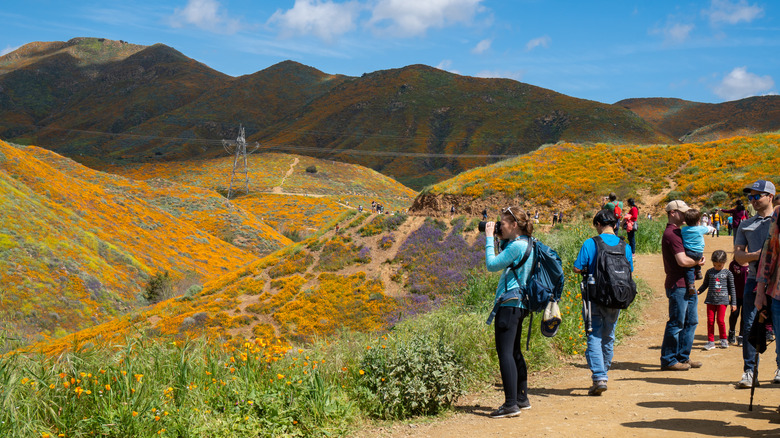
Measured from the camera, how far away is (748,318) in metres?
6.21

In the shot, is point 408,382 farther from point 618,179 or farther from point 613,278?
point 618,179

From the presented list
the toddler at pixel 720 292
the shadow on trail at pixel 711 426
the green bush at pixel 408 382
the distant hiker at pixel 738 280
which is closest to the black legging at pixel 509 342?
the green bush at pixel 408 382

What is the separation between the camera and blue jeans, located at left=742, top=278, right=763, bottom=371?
5742 mm

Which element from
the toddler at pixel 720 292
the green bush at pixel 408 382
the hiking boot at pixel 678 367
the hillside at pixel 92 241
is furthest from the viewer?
the hillside at pixel 92 241

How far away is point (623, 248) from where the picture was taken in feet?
19.4

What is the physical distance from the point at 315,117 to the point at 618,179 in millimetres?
116566

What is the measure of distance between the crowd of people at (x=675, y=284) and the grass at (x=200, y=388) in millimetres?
830

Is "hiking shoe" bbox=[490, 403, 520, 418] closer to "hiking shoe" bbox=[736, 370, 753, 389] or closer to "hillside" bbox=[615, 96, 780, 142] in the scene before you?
"hiking shoe" bbox=[736, 370, 753, 389]

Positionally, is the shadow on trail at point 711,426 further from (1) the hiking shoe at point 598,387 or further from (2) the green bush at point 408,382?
(2) the green bush at point 408,382

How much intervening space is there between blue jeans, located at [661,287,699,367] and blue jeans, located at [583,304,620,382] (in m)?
1.09

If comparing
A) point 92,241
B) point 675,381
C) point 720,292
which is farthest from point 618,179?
point 92,241

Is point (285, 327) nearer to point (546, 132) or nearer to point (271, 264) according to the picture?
point (271, 264)

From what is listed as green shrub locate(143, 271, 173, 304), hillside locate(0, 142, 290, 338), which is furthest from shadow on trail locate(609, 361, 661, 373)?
green shrub locate(143, 271, 173, 304)

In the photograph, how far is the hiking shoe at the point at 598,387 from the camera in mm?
5824
